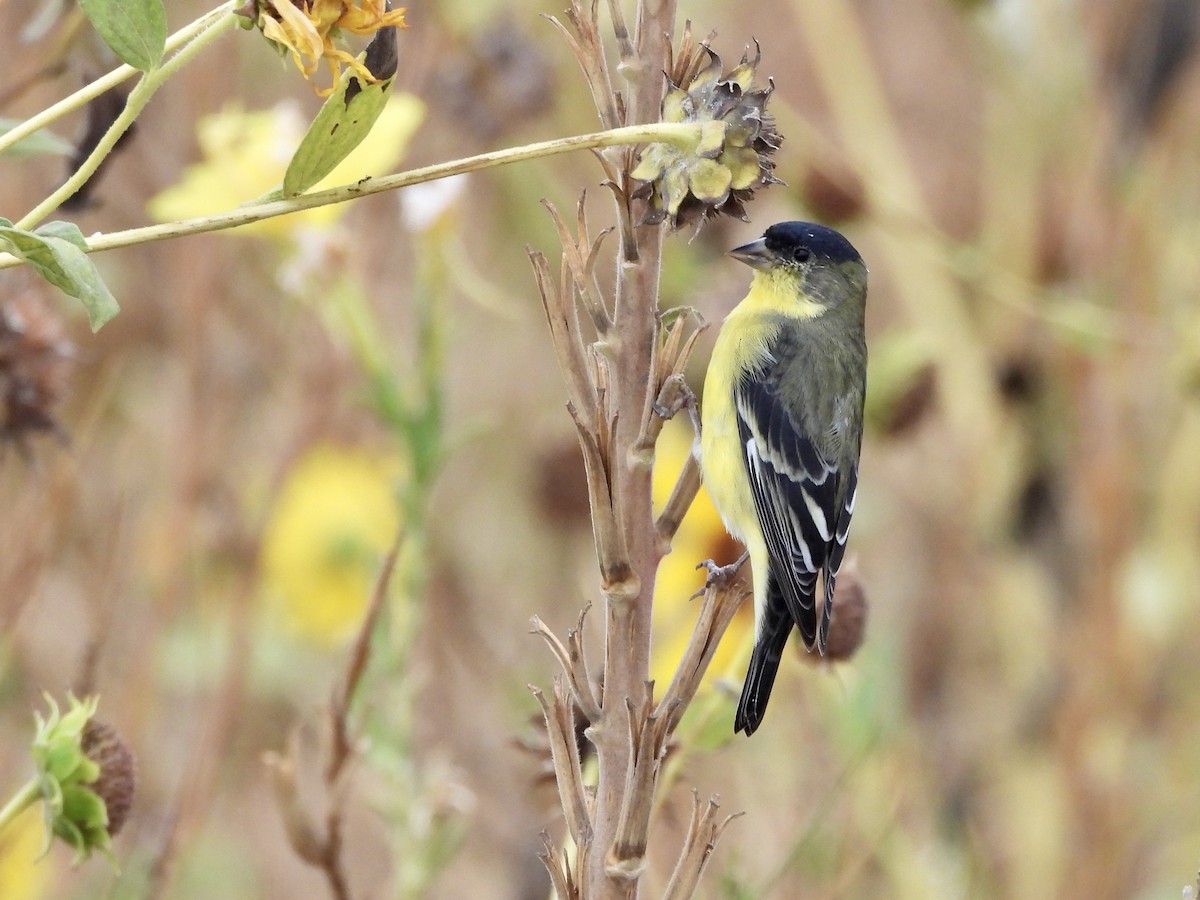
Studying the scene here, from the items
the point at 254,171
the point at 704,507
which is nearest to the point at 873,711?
the point at 704,507

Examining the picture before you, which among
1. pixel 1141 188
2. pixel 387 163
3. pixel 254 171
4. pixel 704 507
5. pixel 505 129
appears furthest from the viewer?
pixel 1141 188

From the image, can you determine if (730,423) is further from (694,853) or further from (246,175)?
(694,853)

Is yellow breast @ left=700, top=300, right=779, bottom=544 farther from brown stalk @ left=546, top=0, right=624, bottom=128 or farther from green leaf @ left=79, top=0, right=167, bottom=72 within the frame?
green leaf @ left=79, top=0, right=167, bottom=72

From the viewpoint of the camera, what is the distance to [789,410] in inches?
67.5

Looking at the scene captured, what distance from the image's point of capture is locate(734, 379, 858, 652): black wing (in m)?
1.47

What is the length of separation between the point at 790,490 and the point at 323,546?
2.82 ft

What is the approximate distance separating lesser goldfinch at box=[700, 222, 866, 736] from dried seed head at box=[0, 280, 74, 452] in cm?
69

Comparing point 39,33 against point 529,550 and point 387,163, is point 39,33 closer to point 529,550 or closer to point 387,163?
point 387,163

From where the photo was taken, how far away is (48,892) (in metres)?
1.88

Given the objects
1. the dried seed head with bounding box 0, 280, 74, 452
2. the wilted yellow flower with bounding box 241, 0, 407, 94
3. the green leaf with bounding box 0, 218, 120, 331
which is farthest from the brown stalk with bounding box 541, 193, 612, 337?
the dried seed head with bounding box 0, 280, 74, 452

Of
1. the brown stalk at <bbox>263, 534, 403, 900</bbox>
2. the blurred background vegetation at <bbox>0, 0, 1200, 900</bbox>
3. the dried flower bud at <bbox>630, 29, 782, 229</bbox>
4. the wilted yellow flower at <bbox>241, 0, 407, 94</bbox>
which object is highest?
the wilted yellow flower at <bbox>241, 0, 407, 94</bbox>

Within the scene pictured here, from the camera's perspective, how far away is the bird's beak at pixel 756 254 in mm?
1717

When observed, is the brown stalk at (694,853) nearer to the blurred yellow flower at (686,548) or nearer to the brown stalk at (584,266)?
the brown stalk at (584,266)

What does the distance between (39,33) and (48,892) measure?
1.42m
